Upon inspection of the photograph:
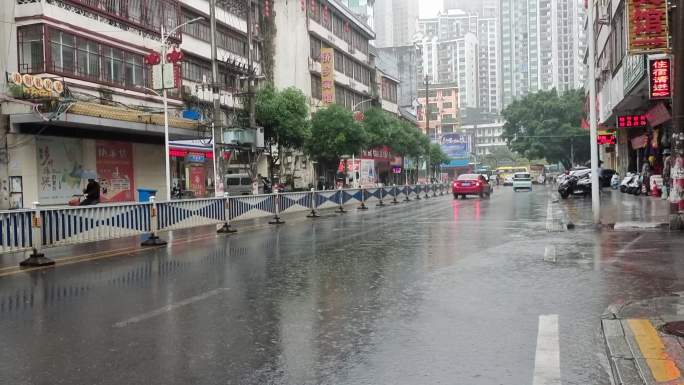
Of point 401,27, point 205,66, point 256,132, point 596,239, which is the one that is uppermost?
point 401,27

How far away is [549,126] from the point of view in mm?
69500

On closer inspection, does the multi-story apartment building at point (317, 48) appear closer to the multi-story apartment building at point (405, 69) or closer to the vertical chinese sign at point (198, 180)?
the vertical chinese sign at point (198, 180)

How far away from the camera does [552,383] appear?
4.26 meters

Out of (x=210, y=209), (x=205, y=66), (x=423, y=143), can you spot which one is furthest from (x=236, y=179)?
(x=423, y=143)

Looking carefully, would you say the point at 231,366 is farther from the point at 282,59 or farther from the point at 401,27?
the point at 401,27

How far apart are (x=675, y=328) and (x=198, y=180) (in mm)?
39288

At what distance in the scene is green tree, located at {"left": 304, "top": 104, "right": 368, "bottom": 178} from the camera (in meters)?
46.1

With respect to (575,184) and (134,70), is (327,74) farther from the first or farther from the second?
(575,184)

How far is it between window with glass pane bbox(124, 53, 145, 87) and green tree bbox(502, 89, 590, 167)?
4916cm

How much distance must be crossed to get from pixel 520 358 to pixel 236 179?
38641mm

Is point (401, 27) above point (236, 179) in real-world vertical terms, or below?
above

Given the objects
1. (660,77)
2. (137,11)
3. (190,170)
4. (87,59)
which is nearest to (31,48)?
(87,59)

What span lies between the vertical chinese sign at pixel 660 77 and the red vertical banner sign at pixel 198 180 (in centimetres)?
2843

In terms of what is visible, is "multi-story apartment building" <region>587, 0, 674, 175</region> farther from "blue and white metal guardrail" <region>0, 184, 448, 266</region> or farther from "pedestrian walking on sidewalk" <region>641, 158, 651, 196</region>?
"blue and white metal guardrail" <region>0, 184, 448, 266</region>
